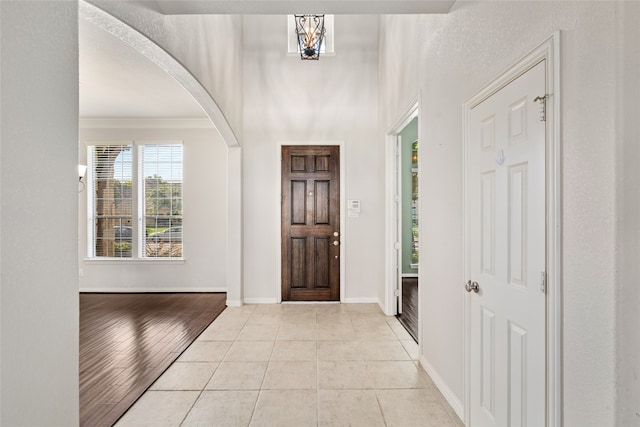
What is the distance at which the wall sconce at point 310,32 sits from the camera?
12.0 ft

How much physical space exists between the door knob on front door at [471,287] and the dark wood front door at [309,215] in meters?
3.01

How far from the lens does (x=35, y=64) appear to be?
1156 millimetres

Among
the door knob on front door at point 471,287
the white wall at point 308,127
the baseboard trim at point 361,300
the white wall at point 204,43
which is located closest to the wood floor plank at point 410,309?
the baseboard trim at point 361,300

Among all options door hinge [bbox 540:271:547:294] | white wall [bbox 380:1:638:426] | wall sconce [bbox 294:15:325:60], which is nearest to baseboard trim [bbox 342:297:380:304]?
white wall [bbox 380:1:638:426]

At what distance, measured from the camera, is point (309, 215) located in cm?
499

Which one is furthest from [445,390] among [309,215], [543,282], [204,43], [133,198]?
[133,198]

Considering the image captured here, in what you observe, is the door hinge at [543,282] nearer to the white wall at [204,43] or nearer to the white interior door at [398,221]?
the white wall at [204,43]

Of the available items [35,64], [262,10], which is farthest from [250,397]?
[262,10]

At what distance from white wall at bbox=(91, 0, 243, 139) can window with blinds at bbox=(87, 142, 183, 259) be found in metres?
1.78

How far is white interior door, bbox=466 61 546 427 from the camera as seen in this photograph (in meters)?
1.43

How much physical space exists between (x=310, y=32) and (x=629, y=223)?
11.3 ft

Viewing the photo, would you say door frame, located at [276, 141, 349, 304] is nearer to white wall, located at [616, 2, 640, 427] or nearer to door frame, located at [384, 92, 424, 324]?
door frame, located at [384, 92, 424, 324]

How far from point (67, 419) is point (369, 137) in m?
4.49

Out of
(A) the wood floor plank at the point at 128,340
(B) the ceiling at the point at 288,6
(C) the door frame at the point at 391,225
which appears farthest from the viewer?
(C) the door frame at the point at 391,225
